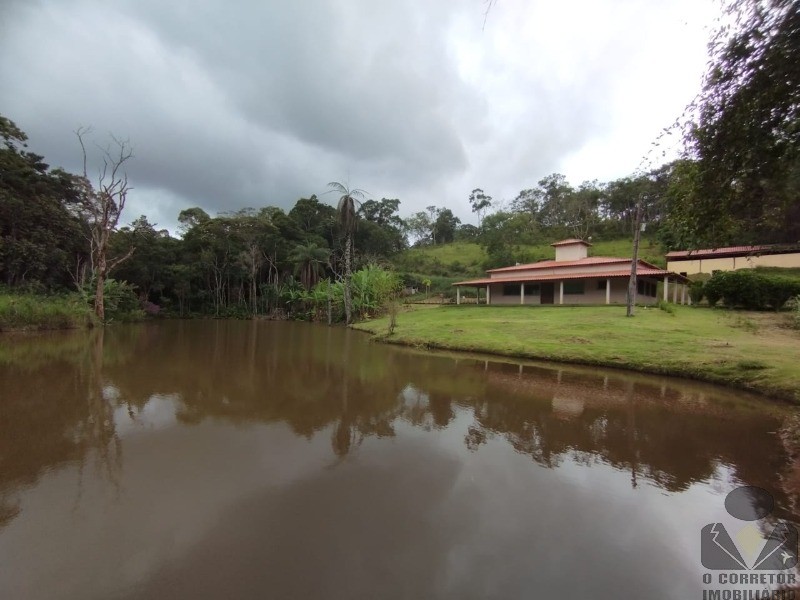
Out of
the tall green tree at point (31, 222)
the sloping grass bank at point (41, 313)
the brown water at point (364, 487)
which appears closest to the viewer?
the brown water at point (364, 487)

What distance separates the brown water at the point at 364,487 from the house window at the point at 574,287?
2162cm

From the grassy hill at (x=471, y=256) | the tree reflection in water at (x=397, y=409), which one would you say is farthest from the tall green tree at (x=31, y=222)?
the grassy hill at (x=471, y=256)

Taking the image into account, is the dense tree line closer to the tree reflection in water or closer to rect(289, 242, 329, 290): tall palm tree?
rect(289, 242, 329, 290): tall palm tree

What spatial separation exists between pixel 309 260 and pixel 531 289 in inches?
772

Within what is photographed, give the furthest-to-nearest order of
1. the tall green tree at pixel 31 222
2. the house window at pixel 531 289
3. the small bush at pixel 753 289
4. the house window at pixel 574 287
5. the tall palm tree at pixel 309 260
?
the tall palm tree at pixel 309 260 < the house window at pixel 531 289 < the house window at pixel 574 287 < the tall green tree at pixel 31 222 < the small bush at pixel 753 289

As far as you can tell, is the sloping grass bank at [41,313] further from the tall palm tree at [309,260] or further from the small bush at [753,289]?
the small bush at [753,289]

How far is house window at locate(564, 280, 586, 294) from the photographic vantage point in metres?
29.0

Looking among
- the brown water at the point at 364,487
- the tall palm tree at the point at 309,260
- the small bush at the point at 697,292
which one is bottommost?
the brown water at the point at 364,487

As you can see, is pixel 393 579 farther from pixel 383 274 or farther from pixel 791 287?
pixel 383 274

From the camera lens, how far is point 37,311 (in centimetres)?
1800

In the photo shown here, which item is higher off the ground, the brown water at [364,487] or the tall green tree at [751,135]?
the tall green tree at [751,135]

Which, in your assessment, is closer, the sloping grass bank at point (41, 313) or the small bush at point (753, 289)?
the sloping grass bank at point (41, 313)

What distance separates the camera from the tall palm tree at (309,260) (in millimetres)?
37250

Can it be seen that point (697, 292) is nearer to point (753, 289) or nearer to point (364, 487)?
point (753, 289)
